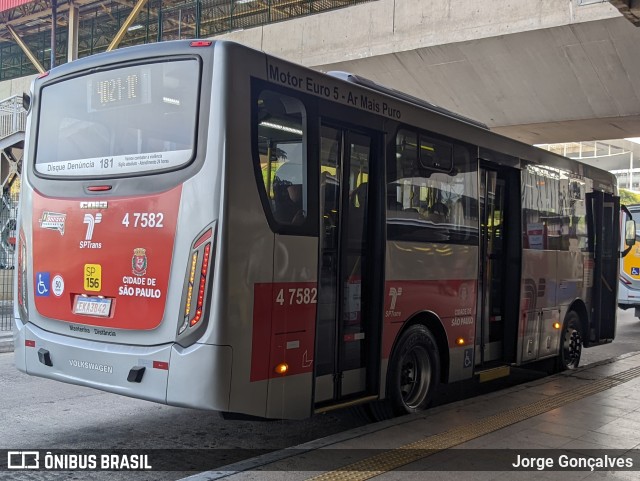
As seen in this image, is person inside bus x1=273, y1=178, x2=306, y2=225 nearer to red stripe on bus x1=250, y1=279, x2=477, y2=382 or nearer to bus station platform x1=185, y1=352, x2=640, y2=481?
red stripe on bus x1=250, y1=279, x2=477, y2=382

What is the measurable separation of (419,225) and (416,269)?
0.45 m

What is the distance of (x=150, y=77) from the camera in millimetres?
5086

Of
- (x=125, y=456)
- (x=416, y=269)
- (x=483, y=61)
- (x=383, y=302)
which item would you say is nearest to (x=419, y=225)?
(x=416, y=269)

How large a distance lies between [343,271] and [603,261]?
6.70 m

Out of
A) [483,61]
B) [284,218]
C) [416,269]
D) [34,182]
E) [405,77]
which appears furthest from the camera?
[405,77]

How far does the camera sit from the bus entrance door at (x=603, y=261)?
10.4 metres

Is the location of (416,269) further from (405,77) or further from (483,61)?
(405,77)

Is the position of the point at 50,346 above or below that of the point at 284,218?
below

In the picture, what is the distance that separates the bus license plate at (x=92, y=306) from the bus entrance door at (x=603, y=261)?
7843mm

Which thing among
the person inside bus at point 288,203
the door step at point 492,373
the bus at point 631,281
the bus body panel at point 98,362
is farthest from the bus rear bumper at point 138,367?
the bus at point 631,281

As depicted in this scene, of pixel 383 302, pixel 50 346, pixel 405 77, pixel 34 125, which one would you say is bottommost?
pixel 50 346

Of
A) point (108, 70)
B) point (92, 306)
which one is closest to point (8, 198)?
point (108, 70)

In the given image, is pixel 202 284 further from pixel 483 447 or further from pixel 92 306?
pixel 483 447

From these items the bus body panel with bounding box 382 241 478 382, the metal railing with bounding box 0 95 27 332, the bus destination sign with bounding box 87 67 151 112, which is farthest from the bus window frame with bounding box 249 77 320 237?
the metal railing with bounding box 0 95 27 332
